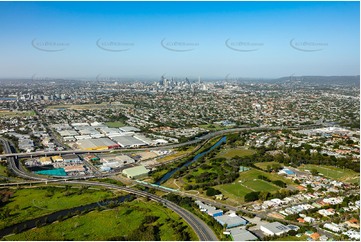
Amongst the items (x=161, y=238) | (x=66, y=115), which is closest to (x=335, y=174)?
(x=161, y=238)

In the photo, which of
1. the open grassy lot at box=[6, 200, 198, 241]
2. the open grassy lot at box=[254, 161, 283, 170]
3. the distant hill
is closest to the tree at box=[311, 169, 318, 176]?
the open grassy lot at box=[254, 161, 283, 170]

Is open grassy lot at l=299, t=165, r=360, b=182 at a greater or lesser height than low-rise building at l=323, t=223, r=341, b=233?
greater

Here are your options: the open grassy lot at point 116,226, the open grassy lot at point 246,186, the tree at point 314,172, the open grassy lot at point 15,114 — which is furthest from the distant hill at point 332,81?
the open grassy lot at point 116,226

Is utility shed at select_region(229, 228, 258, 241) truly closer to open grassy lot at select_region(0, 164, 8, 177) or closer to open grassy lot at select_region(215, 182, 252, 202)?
open grassy lot at select_region(215, 182, 252, 202)

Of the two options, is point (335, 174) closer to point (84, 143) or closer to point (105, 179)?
point (105, 179)

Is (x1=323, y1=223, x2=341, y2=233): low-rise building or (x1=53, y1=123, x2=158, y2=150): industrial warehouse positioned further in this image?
(x1=53, y1=123, x2=158, y2=150): industrial warehouse

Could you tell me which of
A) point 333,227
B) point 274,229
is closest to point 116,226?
point 274,229

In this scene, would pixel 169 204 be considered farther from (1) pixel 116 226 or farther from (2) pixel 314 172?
(2) pixel 314 172
